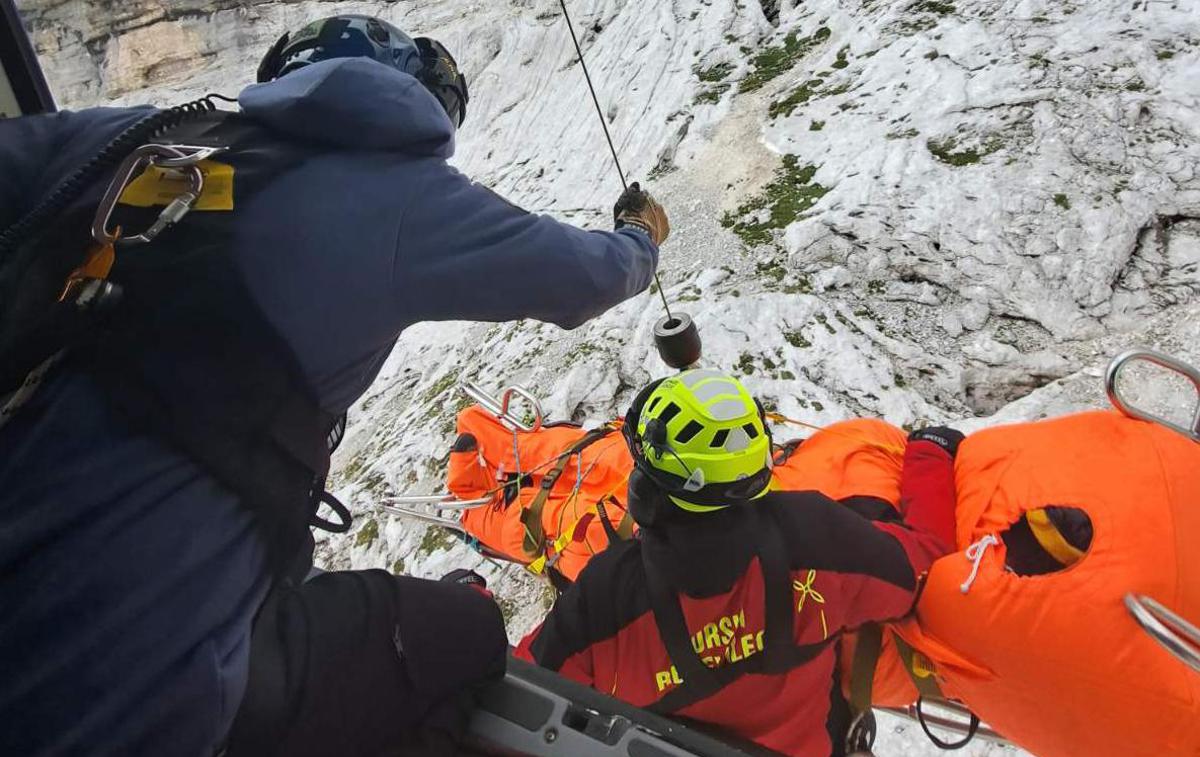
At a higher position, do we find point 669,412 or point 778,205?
point 669,412

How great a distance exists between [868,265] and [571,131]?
5894 mm

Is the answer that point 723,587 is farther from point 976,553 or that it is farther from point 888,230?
point 888,230

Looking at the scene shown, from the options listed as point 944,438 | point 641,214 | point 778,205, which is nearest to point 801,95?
point 778,205

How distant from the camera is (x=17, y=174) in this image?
3.92 ft

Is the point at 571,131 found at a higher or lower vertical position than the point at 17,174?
lower

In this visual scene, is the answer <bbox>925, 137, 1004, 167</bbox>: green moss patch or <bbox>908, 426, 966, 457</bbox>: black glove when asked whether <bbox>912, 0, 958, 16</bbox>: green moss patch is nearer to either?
<bbox>925, 137, 1004, 167</bbox>: green moss patch

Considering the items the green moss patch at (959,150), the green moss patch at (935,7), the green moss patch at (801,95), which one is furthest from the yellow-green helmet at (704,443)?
the green moss patch at (935,7)

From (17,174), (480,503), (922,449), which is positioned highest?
(17,174)

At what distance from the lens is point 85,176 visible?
1114mm

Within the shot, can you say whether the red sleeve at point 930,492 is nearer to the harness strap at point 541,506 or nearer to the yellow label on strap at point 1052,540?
the yellow label on strap at point 1052,540

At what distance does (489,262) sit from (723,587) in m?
1.26

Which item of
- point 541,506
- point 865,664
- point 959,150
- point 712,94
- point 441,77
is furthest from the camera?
point 712,94

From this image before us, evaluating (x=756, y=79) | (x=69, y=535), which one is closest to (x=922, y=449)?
(x=69, y=535)

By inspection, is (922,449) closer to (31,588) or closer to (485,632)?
(485,632)
